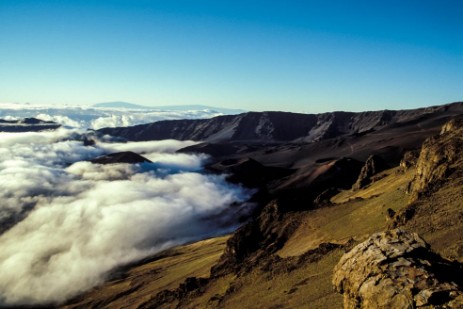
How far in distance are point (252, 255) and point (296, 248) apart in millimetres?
11260

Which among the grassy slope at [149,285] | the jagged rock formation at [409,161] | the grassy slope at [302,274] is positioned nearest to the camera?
the grassy slope at [302,274]

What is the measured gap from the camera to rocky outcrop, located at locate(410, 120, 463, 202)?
66.2 meters

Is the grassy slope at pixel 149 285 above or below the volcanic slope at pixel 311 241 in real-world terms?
below

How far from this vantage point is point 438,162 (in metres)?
72.2

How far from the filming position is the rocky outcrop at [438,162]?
66.2m

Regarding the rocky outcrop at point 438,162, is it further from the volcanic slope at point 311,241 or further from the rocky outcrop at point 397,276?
the rocky outcrop at point 397,276

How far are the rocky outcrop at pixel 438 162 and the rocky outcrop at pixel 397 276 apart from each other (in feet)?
117

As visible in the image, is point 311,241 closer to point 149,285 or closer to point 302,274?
point 302,274

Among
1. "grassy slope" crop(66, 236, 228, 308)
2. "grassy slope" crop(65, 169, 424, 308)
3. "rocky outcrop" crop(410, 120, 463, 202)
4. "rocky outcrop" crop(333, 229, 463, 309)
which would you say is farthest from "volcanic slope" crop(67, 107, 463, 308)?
"rocky outcrop" crop(333, 229, 463, 309)

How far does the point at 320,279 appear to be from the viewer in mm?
49719

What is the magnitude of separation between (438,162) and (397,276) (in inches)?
2063

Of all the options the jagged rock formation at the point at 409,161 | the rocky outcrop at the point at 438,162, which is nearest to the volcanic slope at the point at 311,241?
the rocky outcrop at the point at 438,162

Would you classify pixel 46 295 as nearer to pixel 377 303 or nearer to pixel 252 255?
pixel 252 255

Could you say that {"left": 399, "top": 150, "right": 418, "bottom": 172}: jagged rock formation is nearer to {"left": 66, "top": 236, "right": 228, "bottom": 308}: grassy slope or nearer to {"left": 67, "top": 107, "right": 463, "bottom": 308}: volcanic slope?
{"left": 67, "top": 107, "right": 463, "bottom": 308}: volcanic slope
